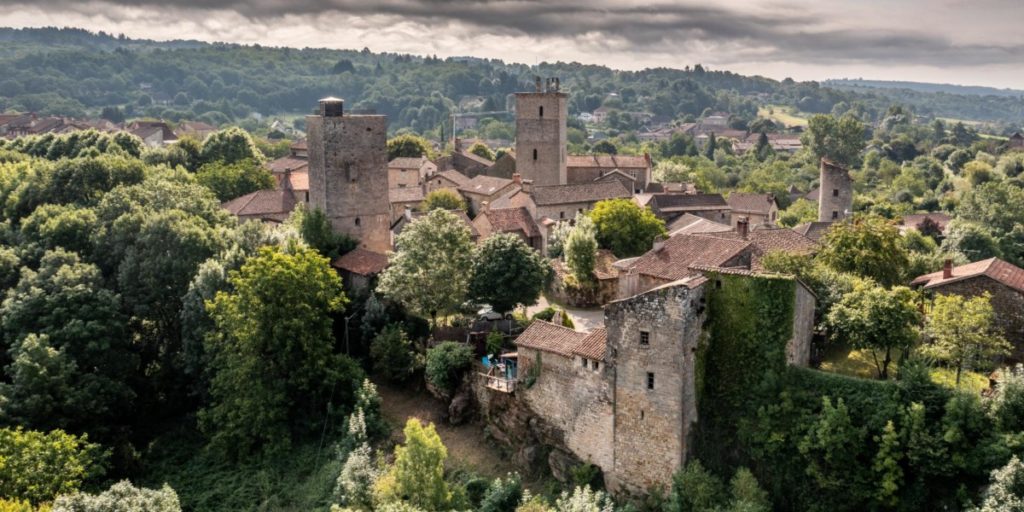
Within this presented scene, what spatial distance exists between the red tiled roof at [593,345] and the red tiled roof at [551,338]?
0.89ft

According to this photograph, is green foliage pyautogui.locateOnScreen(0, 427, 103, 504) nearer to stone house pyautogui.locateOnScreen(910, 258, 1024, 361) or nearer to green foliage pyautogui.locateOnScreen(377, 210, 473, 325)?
green foliage pyautogui.locateOnScreen(377, 210, 473, 325)

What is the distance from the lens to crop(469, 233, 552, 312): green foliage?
39.5 meters

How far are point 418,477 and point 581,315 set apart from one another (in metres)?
15.8

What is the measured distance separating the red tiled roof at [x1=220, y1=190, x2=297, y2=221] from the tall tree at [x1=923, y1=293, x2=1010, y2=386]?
4096cm

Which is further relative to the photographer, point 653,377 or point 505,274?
point 505,274

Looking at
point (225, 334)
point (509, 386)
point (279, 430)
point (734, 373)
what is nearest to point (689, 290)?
point (734, 373)

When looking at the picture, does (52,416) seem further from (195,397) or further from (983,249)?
(983,249)

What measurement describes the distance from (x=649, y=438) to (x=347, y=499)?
36.0 feet

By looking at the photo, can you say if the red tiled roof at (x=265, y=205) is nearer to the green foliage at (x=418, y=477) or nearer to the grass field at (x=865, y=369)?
the green foliage at (x=418, y=477)

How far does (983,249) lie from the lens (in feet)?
166

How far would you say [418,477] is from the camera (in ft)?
100

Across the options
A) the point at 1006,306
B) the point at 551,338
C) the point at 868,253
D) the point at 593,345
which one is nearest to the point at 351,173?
the point at 551,338

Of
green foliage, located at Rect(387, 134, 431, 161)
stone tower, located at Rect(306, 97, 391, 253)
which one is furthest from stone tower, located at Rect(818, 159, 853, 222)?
green foliage, located at Rect(387, 134, 431, 161)

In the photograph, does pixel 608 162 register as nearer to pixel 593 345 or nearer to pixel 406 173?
pixel 406 173
